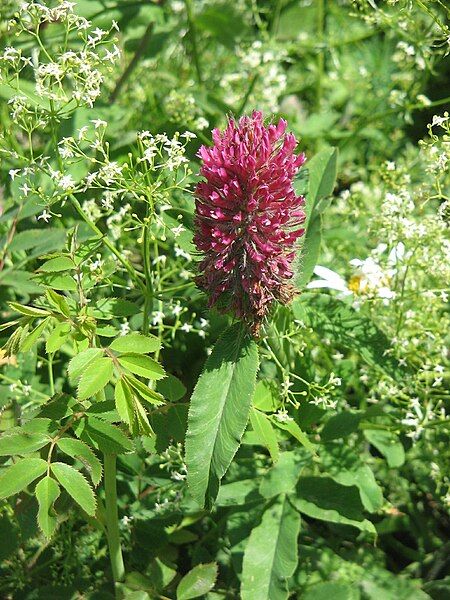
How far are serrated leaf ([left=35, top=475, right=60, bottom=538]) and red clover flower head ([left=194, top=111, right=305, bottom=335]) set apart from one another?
1.37ft

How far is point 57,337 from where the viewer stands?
4.83 feet

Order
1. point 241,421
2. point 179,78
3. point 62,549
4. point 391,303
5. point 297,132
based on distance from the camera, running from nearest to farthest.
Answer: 1. point 241,421
2. point 62,549
3. point 391,303
4. point 297,132
5. point 179,78

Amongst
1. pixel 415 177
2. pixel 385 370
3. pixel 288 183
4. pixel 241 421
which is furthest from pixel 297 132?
pixel 241 421

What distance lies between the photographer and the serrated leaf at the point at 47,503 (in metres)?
1.40

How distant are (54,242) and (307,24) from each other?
1836 millimetres

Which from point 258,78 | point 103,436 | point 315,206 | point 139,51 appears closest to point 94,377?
point 103,436

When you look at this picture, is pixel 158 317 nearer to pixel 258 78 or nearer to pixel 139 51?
pixel 139 51

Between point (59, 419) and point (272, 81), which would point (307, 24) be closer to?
point (272, 81)

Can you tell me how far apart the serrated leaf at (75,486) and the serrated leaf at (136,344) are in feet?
0.72

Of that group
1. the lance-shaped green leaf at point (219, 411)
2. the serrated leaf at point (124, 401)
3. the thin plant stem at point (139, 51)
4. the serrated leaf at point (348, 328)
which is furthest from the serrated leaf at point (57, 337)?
the thin plant stem at point (139, 51)

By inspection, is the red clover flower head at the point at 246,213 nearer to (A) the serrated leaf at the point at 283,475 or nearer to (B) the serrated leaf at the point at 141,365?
(B) the serrated leaf at the point at 141,365

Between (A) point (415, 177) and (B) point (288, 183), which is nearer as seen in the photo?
(B) point (288, 183)

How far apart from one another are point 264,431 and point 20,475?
456mm

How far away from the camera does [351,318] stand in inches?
74.7
